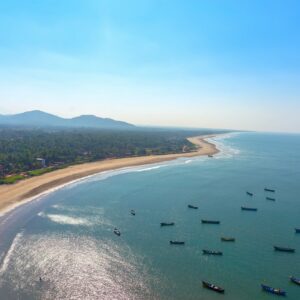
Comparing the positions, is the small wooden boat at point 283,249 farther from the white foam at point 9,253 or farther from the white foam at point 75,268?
the white foam at point 9,253

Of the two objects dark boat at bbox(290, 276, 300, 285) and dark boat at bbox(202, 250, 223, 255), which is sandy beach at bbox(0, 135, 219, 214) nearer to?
dark boat at bbox(202, 250, 223, 255)

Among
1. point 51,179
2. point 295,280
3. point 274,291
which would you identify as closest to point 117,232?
point 274,291

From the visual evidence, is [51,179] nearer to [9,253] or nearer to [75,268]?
[9,253]

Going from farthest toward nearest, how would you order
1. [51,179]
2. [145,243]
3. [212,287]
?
[51,179] → [145,243] → [212,287]

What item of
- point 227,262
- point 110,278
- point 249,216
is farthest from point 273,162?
point 110,278

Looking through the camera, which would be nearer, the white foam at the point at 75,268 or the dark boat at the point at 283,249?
the white foam at the point at 75,268

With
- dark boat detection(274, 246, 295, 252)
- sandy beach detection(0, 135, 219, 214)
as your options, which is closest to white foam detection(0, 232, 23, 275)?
sandy beach detection(0, 135, 219, 214)

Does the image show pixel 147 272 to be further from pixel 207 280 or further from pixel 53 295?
pixel 53 295

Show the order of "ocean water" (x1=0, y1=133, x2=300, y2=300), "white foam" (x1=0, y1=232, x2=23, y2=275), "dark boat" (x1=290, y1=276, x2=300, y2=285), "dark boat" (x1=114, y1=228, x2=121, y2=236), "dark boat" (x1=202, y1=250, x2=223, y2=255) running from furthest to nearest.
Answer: "dark boat" (x1=114, y1=228, x2=121, y2=236)
"dark boat" (x1=202, y1=250, x2=223, y2=255)
"white foam" (x1=0, y1=232, x2=23, y2=275)
"dark boat" (x1=290, y1=276, x2=300, y2=285)
"ocean water" (x1=0, y1=133, x2=300, y2=300)

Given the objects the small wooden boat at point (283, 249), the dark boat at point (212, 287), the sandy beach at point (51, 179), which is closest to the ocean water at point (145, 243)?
the dark boat at point (212, 287)

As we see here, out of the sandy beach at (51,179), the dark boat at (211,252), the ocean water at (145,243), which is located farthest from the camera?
the sandy beach at (51,179)
